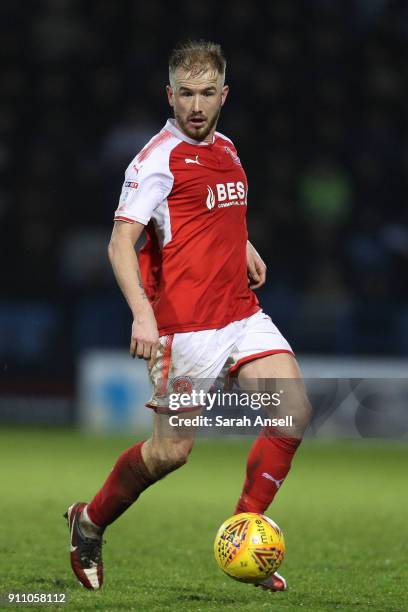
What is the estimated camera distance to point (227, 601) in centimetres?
471

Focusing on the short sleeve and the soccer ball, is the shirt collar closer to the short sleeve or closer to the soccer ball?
the short sleeve

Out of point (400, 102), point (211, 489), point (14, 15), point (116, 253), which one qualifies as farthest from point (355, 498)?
point (14, 15)

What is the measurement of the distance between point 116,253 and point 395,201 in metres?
8.29

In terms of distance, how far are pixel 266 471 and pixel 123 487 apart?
0.55 metres

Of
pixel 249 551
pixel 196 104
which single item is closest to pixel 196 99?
pixel 196 104

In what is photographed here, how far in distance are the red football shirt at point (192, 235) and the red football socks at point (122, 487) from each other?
20.0 inches

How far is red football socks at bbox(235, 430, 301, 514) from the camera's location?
4.99m

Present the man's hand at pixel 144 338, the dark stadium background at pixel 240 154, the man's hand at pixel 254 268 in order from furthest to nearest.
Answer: the dark stadium background at pixel 240 154 < the man's hand at pixel 254 268 < the man's hand at pixel 144 338

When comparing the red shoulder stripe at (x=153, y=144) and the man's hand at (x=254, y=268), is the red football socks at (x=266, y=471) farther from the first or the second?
the red shoulder stripe at (x=153, y=144)

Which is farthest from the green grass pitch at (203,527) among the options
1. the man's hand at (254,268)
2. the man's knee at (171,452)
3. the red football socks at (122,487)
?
the man's hand at (254,268)

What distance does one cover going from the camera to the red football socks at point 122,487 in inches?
196

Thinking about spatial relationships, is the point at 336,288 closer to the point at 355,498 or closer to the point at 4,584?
the point at 355,498

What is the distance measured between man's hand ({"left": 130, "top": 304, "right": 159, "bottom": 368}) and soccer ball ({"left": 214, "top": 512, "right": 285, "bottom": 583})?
2.36 ft

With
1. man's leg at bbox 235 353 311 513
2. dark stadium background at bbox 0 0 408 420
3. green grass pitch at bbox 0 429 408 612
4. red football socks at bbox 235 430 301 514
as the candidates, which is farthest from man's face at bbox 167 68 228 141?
dark stadium background at bbox 0 0 408 420
